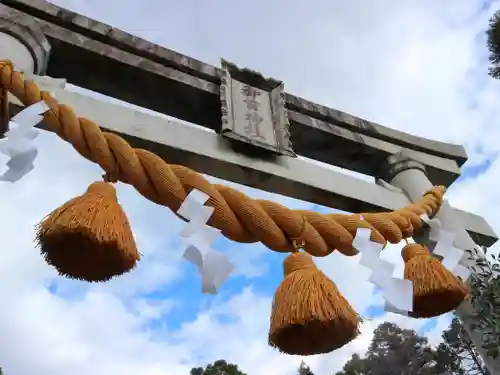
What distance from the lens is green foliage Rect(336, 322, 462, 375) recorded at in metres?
16.6

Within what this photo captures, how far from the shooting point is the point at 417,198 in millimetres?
2877

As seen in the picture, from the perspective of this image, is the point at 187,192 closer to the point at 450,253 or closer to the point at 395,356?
the point at 450,253

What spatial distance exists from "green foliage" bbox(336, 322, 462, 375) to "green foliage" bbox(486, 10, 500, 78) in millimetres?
10479

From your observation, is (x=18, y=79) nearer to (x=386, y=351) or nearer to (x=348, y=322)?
(x=348, y=322)

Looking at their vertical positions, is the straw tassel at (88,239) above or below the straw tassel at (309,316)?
above

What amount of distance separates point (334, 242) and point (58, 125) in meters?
0.83

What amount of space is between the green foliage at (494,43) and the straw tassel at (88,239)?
7547 millimetres

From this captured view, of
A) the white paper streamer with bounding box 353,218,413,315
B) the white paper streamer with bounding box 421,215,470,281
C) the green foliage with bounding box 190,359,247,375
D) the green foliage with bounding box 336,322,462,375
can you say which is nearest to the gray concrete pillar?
the white paper streamer with bounding box 421,215,470,281

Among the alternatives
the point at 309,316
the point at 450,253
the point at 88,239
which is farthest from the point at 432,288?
the point at 88,239

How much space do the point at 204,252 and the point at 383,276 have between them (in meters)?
0.52

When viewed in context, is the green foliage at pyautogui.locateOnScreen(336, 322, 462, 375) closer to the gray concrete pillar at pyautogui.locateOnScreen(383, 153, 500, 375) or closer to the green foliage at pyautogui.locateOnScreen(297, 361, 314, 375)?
the green foliage at pyautogui.locateOnScreen(297, 361, 314, 375)

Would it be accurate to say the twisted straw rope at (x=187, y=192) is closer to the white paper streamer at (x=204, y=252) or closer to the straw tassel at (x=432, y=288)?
the white paper streamer at (x=204, y=252)

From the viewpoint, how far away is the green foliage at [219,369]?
43.4 ft

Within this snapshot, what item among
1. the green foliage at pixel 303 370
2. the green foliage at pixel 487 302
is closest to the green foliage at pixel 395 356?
the green foliage at pixel 303 370
